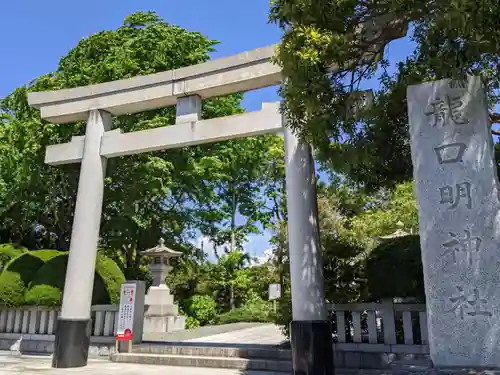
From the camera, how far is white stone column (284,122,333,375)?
6102 millimetres

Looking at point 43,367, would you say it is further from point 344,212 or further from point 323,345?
point 344,212

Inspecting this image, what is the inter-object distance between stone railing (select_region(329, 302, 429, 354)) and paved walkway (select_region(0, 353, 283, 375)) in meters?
1.45

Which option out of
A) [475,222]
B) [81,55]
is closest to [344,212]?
[81,55]

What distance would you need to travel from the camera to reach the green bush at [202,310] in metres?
16.7

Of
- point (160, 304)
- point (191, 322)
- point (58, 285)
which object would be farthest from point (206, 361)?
point (191, 322)

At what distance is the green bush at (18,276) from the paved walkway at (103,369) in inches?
71.6

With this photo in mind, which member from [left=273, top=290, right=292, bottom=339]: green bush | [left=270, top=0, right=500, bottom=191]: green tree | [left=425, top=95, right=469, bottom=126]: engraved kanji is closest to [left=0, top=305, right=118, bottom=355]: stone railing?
[left=273, top=290, right=292, bottom=339]: green bush

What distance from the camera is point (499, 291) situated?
158 inches

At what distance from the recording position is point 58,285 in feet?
32.1

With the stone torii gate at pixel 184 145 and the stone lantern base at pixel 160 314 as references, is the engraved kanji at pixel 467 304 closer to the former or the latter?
the stone torii gate at pixel 184 145

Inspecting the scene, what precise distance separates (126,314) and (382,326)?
5067 millimetres

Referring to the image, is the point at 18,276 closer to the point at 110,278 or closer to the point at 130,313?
the point at 110,278

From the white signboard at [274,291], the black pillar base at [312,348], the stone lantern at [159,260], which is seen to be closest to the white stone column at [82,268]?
the black pillar base at [312,348]

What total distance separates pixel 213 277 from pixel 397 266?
43.6 ft
